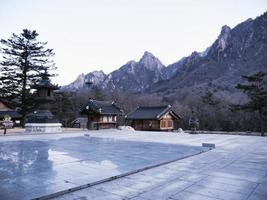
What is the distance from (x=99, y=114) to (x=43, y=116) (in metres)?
8.42

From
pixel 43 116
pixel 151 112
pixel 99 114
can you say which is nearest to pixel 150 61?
pixel 151 112

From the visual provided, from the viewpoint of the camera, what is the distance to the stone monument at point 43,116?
24469 millimetres

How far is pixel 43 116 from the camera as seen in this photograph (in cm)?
2528

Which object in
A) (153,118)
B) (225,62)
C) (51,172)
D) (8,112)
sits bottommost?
(51,172)

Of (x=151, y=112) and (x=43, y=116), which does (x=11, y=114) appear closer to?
(x=43, y=116)

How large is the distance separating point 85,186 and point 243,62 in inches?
3461

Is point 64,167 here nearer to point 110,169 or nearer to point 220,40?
point 110,169

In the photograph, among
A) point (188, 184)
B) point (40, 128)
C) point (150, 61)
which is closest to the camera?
point (188, 184)

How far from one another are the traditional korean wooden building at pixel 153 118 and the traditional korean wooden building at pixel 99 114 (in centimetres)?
293

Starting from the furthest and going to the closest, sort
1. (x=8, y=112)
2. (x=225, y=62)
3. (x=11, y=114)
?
1. (x=225, y=62)
2. (x=8, y=112)
3. (x=11, y=114)

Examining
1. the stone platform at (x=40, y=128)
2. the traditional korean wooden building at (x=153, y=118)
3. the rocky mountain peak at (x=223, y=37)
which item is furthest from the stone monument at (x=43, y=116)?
the rocky mountain peak at (x=223, y=37)

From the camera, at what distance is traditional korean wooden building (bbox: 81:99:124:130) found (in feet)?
105

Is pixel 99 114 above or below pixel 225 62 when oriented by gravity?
below

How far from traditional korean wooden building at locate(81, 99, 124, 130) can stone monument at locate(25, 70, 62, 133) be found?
675 cm
